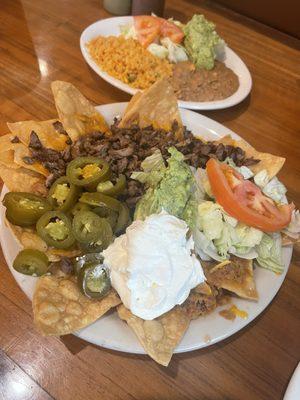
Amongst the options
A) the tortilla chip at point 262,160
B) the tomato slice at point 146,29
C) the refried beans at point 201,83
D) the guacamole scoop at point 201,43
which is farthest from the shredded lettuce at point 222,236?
the tomato slice at point 146,29

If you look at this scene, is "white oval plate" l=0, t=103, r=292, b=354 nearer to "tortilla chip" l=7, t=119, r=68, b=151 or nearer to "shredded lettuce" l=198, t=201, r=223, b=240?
"shredded lettuce" l=198, t=201, r=223, b=240

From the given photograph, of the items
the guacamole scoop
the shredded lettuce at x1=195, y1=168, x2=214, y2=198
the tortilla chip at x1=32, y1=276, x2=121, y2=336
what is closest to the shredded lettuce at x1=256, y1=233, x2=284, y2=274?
the shredded lettuce at x1=195, y1=168, x2=214, y2=198

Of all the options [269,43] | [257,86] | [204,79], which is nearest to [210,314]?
[204,79]

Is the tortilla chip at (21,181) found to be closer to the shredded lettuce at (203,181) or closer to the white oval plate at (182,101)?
the shredded lettuce at (203,181)

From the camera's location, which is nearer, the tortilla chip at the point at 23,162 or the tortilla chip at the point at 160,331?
the tortilla chip at the point at 160,331

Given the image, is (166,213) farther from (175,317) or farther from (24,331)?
(24,331)

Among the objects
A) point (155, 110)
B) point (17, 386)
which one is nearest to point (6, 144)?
point (155, 110)
